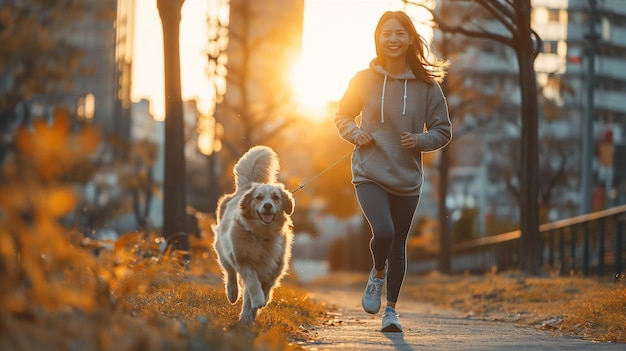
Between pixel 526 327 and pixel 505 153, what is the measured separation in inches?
1849

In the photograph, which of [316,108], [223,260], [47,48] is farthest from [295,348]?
[316,108]

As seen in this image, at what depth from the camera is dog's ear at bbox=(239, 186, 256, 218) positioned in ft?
28.2

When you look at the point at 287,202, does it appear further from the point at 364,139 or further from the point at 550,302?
the point at 550,302

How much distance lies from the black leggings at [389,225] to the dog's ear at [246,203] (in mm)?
813

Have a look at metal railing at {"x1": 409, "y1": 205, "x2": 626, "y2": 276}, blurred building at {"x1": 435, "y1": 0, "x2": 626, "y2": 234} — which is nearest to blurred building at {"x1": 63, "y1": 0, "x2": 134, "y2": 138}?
metal railing at {"x1": 409, "y1": 205, "x2": 626, "y2": 276}

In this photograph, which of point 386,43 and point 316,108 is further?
point 316,108

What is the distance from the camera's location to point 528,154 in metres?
17.4

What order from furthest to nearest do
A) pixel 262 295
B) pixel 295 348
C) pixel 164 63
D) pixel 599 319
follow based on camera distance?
pixel 164 63
pixel 599 319
pixel 262 295
pixel 295 348

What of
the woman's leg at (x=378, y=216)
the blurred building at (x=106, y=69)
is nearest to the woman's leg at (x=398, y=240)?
the woman's leg at (x=378, y=216)

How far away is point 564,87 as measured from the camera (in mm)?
25000

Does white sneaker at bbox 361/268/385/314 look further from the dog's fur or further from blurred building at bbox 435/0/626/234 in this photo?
blurred building at bbox 435/0/626/234

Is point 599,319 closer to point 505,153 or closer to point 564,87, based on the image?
point 564,87

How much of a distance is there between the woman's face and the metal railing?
855 centimetres

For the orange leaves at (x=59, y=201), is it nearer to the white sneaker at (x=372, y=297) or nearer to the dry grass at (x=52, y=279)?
the dry grass at (x=52, y=279)
